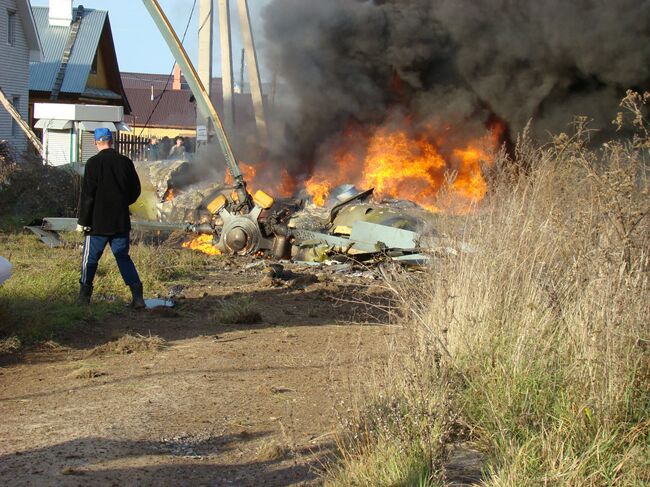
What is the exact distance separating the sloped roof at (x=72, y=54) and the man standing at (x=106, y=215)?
34385 millimetres

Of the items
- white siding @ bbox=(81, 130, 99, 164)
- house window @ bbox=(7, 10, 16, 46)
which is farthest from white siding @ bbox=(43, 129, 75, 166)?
house window @ bbox=(7, 10, 16, 46)

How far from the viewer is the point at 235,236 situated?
14383 mm

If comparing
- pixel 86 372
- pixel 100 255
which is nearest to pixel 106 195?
pixel 100 255

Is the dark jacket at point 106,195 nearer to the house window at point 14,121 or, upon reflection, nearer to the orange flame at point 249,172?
the orange flame at point 249,172

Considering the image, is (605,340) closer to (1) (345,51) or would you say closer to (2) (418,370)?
(2) (418,370)

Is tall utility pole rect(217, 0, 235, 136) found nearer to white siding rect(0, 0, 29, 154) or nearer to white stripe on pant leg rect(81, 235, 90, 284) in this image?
white siding rect(0, 0, 29, 154)

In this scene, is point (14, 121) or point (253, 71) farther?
point (14, 121)

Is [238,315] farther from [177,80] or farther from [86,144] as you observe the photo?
[177,80]

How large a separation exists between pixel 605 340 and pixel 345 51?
18434 mm

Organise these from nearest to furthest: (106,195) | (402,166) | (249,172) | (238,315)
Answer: (238,315) → (106,195) → (402,166) → (249,172)

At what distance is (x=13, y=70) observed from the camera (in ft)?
119

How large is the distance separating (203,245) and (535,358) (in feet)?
34.6

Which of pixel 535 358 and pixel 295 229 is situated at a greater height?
pixel 295 229

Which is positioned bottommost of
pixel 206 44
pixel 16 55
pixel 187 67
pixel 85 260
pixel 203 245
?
pixel 203 245
